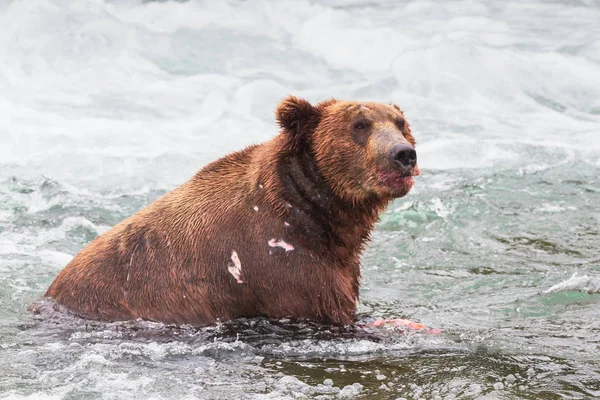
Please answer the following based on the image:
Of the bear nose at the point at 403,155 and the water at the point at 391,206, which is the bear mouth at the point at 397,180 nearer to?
the bear nose at the point at 403,155

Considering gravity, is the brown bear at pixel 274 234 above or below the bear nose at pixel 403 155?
below

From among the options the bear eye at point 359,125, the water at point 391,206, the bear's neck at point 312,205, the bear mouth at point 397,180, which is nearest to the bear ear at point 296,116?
the bear's neck at point 312,205

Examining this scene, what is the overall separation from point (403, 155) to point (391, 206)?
198 inches

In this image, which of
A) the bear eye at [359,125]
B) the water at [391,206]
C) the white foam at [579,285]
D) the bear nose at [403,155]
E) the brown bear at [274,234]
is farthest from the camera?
the white foam at [579,285]

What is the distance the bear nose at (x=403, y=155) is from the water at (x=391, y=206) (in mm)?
1071

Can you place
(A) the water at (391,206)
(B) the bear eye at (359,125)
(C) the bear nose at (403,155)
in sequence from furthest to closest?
(B) the bear eye at (359,125) → (C) the bear nose at (403,155) → (A) the water at (391,206)

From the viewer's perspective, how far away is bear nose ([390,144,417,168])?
552 centimetres

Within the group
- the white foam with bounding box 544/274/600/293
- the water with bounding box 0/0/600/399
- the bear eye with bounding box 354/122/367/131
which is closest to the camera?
the water with bounding box 0/0/600/399

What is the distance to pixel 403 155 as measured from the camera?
18.1 feet

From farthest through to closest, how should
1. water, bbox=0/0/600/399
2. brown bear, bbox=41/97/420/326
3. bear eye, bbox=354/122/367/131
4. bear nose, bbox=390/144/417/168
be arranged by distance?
bear eye, bbox=354/122/367/131, brown bear, bbox=41/97/420/326, bear nose, bbox=390/144/417/168, water, bbox=0/0/600/399

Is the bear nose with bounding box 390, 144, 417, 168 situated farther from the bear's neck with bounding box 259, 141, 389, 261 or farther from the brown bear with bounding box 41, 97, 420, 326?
the bear's neck with bounding box 259, 141, 389, 261

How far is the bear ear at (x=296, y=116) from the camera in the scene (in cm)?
585

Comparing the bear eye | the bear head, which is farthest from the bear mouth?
the bear eye

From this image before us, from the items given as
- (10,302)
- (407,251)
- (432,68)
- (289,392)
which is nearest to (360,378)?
(289,392)
